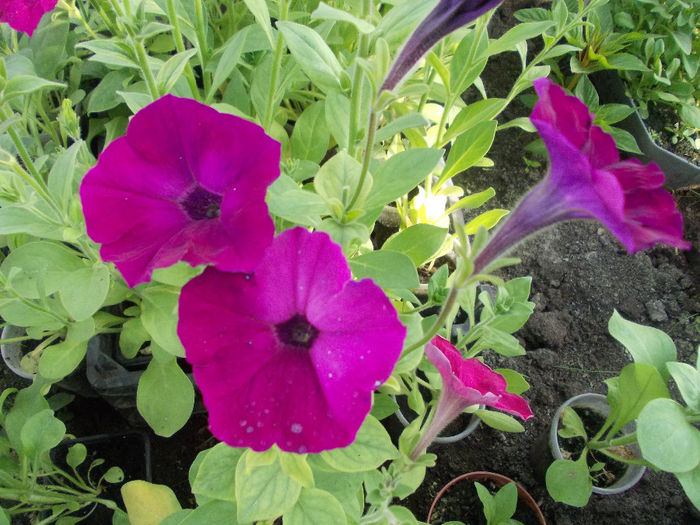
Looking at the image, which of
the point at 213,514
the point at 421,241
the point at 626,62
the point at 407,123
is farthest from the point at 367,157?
the point at 626,62

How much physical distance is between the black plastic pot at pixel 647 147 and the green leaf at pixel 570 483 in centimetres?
122

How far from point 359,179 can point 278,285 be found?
20cm

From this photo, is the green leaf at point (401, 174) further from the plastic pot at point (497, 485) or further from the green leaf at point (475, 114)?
the plastic pot at point (497, 485)

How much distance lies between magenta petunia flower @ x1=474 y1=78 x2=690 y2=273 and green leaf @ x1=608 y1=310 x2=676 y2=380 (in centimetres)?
61

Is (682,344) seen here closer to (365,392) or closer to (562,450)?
(562,450)

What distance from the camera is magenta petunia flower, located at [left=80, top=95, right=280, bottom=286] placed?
1.89ft

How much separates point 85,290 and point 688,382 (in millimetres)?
999

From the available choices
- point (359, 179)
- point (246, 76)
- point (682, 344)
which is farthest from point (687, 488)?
point (246, 76)

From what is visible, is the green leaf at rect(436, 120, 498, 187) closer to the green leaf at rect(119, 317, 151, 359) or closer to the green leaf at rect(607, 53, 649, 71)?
the green leaf at rect(119, 317, 151, 359)

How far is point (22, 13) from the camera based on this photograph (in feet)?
2.79

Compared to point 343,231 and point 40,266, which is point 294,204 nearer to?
point 343,231

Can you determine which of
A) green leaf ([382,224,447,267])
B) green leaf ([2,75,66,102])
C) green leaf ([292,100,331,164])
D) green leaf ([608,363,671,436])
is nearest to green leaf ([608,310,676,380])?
green leaf ([608,363,671,436])

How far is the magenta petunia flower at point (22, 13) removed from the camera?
839 millimetres

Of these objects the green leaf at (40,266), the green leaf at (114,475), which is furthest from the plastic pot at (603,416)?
the green leaf at (40,266)
